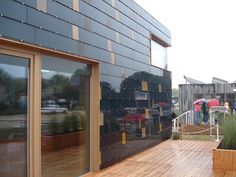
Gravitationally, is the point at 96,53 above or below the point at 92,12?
below

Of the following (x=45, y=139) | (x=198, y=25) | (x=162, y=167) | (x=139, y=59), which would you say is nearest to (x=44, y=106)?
(x=45, y=139)

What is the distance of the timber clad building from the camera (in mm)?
4598

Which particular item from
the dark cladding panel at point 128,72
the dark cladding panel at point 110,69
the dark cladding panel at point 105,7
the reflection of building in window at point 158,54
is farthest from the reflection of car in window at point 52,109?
the reflection of building in window at point 158,54

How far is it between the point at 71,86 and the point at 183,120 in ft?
35.7

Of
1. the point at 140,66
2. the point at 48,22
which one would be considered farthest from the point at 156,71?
the point at 48,22

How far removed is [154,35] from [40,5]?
610cm

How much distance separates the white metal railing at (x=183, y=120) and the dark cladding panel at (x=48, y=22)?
317 inches

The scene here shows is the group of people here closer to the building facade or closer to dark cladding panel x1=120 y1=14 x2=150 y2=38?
the building facade

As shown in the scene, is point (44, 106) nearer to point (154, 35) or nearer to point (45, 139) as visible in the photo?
point (45, 139)

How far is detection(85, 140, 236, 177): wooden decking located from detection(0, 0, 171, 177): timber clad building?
A: 11.1 inches

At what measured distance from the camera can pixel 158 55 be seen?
1153cm

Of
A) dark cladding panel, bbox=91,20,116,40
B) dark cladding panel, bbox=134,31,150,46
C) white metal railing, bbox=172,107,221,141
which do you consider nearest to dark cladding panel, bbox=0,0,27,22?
dark cladding panel, bbox=91,20,116,40

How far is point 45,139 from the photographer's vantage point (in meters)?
5.22

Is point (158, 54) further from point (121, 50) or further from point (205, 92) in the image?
point (205, 92)
